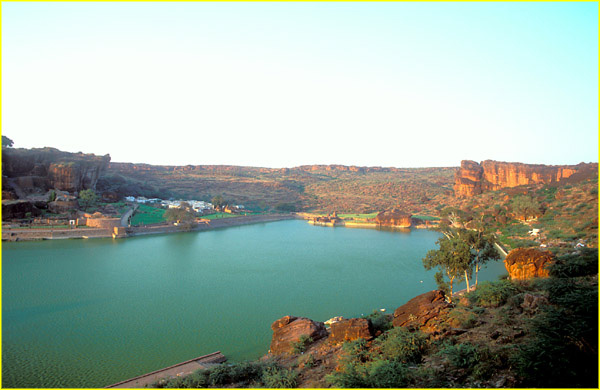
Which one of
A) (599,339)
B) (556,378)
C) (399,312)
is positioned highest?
(599,339)

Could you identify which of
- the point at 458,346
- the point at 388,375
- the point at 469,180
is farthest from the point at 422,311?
the point at 469,180

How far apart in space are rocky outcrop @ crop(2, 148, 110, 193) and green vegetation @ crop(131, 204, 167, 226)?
23.0 feet

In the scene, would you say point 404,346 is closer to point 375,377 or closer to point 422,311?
point 375,377

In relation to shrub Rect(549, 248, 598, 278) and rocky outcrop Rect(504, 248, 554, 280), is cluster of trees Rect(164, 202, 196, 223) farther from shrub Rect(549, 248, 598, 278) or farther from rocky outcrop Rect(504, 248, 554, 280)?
shrub Rect(549, 248, 598, 278)

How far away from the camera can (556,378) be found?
15.1ft

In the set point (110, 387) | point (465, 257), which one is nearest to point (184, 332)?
point (110, 387)

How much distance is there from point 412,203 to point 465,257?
163ft

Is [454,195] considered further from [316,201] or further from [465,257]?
[465,257]

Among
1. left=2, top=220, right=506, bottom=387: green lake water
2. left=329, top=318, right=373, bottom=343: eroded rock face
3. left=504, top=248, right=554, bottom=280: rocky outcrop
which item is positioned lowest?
A: left=2, top=220, right=506, bottom=387: green lake water

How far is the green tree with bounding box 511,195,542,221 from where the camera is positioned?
93.9 feet

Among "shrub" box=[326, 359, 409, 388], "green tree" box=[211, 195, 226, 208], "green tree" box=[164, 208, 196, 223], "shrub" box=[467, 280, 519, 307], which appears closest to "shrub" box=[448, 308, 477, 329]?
"shrub" box=[467, 280, 519, 307]

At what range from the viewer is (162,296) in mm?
16547

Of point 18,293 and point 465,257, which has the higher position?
point 465,257

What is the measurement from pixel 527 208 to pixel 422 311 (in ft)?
85.8
